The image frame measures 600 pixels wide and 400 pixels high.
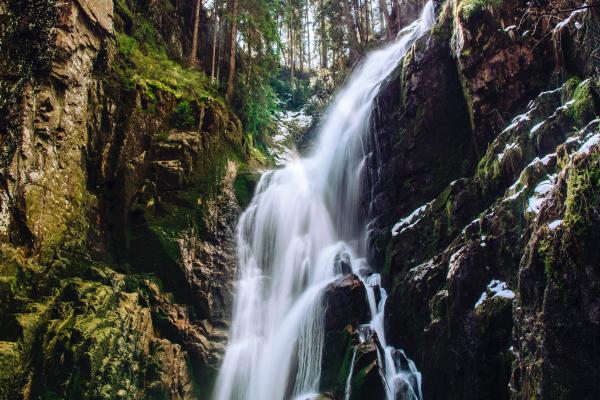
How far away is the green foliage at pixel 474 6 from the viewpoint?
10.7m

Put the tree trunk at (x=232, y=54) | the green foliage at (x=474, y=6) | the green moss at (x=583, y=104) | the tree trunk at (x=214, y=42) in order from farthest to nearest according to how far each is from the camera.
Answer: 1. the tree trunk at (x=214, y=42)
2. the tree trunk at (x=232, y=54)
3. the green foliage at (x=474, y=6)
4. the green moss at (x=583, y=104)

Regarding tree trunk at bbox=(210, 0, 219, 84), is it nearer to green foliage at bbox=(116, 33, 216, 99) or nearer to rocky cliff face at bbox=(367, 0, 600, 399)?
green foliage at bbox=(116, 33, 216, 99)

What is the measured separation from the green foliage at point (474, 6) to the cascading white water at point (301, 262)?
4.32m

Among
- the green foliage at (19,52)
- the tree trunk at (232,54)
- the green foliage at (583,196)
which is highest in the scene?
the tree trunk at (232,54)

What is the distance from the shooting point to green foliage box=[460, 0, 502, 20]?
10.7 metres

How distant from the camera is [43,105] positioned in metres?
10.2

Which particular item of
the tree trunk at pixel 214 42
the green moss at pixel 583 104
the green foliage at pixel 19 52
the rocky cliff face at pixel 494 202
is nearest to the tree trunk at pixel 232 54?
the tree trunk at pixel 214 42

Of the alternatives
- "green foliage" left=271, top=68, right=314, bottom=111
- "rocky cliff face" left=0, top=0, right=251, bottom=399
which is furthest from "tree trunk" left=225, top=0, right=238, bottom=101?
"green foliage" left=271, top=68, right=314, bottom=111

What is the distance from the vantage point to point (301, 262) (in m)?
13.0

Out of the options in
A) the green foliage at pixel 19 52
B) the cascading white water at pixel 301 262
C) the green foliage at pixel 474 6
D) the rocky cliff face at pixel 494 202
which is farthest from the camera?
the green foliage at pixel 474 6

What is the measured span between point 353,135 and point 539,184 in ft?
26.6

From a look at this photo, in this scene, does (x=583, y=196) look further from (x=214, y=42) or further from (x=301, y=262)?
(x=214, y=42)

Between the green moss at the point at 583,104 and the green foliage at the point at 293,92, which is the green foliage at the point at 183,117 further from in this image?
the green foliage at the point at 293,92

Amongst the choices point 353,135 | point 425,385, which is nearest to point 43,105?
point 353,135
